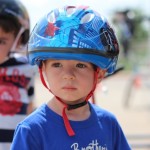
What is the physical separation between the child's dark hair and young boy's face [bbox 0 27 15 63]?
0.08 feet

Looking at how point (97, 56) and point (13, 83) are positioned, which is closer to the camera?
point (97, 56)

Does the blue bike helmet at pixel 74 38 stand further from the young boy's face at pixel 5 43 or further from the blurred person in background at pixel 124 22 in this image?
the blurred person in background at pixel 124 22

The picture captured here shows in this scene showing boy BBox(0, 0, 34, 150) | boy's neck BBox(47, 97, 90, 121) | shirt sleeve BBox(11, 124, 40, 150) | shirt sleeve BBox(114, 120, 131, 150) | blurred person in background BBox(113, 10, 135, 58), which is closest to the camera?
shirt sleeve BBox(11, 124, 40, 150)

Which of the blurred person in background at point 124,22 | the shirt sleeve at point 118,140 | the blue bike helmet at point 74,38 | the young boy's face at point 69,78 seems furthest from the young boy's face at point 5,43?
the blurred person in background at point 124,22

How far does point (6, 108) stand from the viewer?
3.26 m

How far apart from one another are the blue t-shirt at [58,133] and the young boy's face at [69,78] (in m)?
0.10

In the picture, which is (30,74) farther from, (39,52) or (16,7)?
(39,52)

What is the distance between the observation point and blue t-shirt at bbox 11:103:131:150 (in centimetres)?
232

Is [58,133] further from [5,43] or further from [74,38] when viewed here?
[5,43]

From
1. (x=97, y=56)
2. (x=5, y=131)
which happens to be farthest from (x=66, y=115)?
(x=5, y=131)

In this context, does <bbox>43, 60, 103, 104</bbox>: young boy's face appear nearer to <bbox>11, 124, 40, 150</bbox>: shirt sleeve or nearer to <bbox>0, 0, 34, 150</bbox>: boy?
<bbox>11, 124, 40, 150</bbox>: shirt sleeve

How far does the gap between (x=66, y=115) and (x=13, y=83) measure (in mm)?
983

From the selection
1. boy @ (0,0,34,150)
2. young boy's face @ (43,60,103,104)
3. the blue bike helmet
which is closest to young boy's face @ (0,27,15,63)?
boy @ (0,0,34,150)

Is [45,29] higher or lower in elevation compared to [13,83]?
higher
